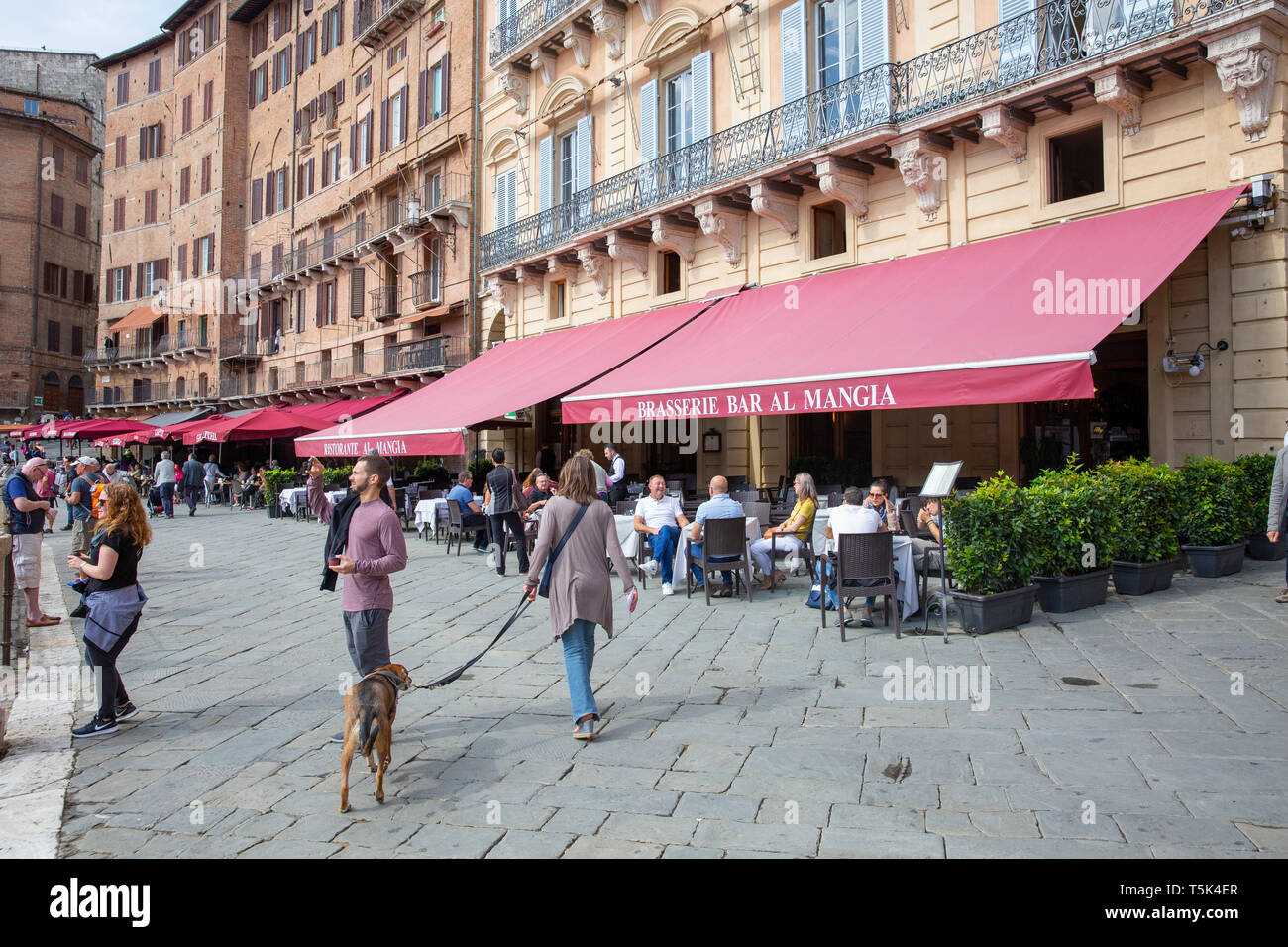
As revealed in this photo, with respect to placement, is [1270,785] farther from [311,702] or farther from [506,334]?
[506,334]

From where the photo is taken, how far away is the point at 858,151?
40.3ft

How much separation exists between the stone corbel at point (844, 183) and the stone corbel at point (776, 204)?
0.85 metres

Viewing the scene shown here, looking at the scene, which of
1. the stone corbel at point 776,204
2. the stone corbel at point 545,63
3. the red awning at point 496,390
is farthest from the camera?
the stone corbel at point 545,63

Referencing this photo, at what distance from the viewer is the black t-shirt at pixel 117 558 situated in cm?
508

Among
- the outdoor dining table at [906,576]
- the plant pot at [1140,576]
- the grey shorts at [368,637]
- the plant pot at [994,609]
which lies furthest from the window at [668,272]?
the grey shorts at [368,637]

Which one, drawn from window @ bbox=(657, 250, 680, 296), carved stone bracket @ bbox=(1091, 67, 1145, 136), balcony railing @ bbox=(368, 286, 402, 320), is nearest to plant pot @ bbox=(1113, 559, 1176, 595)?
carved stone bracket @ bbox=(1091, 67, 1145, 136)

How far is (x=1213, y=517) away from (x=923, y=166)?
232 inches

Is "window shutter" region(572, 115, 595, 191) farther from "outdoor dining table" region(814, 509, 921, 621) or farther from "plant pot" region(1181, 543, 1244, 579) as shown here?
"plant pot" region(1181, 543, 1244, 579)

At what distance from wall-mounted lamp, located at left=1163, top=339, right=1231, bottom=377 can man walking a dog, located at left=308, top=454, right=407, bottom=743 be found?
8.83 m

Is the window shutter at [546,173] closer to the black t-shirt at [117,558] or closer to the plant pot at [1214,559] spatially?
the plant pot at [1214,559]

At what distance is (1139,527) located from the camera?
7.66 meters

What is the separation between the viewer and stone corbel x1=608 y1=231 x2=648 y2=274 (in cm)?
1662

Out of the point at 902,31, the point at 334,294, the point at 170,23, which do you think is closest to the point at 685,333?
the point at 902,31

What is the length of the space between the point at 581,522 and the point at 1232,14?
8661mm
